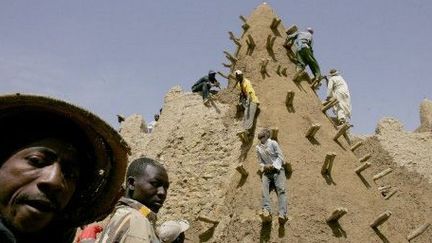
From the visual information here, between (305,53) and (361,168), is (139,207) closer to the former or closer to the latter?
(361,168)

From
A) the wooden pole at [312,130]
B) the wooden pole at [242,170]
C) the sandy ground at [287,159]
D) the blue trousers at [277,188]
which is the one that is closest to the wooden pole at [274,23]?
the sandy ground at [287,159]

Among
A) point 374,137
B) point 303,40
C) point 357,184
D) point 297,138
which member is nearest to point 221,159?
point 297,138

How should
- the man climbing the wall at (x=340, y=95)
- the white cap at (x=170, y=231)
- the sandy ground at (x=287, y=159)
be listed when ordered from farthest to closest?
1. the man climbing the wall at (x=340, y=95)
2. the sandy ground at (x=287, y=159)
3. the white cap at (x=170, y=231)

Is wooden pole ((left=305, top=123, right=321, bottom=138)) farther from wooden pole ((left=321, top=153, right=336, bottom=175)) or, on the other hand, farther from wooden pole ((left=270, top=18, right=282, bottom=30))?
wooden pole ((left=270, top=18, right=282, bottom=30))

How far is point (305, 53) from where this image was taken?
12.0 m

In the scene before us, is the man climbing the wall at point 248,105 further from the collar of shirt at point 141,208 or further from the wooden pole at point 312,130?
the collar of shirt at point 141,208

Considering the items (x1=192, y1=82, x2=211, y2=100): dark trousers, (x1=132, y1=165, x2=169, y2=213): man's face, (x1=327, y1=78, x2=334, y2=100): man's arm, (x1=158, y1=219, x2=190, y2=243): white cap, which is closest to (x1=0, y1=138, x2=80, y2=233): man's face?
(x1=132, y1=165, x2=169, y2=213): man's face

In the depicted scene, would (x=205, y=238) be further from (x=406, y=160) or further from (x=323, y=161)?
(x=406, y=160)

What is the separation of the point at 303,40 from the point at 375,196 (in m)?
4.62

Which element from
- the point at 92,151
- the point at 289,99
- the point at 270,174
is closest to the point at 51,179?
the point at 92,151

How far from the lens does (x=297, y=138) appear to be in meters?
9.34

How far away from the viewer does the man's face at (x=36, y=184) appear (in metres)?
1.71

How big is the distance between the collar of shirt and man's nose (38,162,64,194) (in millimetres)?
1543

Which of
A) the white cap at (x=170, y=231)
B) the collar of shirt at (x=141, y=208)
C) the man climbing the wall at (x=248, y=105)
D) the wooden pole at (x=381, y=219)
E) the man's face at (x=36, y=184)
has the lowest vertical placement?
the man's face at (x=36, y=184)
